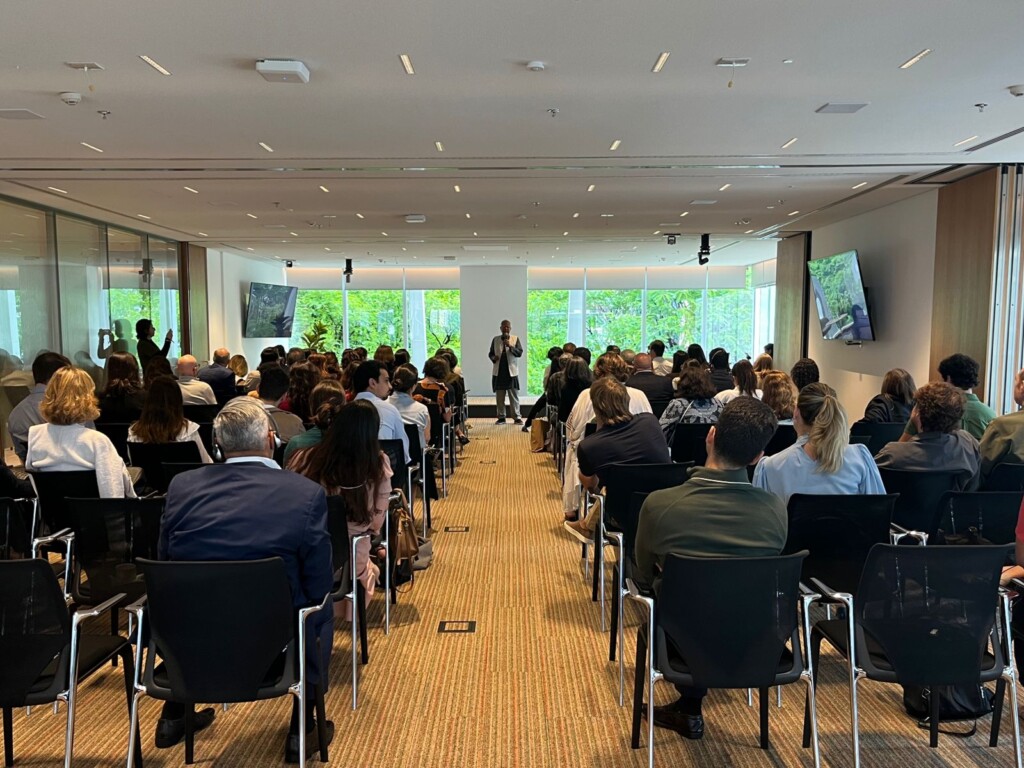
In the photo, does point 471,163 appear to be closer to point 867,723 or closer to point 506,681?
point 506,681

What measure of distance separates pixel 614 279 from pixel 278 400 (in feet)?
52.1


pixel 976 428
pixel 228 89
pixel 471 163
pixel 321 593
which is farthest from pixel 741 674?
pixel 471 163

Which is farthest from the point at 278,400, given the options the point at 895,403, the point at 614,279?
the point at 614,279

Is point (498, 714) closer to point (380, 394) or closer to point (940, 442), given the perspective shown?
point (940, 442)

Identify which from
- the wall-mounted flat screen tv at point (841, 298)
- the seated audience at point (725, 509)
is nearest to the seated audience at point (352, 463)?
the seated audience at point (725, 509)

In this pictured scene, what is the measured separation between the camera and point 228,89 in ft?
16.6

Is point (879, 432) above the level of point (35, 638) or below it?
above

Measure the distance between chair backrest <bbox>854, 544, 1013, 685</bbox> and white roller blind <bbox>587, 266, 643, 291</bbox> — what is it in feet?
60.1

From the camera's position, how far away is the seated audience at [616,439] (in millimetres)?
4164

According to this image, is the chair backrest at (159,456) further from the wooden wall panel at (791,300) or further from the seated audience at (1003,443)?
the wooden wall panel at (791,300)

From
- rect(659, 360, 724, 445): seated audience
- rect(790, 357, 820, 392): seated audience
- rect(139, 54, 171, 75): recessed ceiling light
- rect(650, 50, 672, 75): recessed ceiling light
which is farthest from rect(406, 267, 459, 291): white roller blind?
rect(650, 50, 672, 75): recessed ceiling light

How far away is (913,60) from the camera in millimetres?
4582

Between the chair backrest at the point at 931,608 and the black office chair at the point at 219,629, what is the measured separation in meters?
1.90

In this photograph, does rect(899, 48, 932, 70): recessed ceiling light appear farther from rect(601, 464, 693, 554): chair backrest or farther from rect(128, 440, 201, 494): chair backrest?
rect(128, 440, 201, 494): chair backrest
